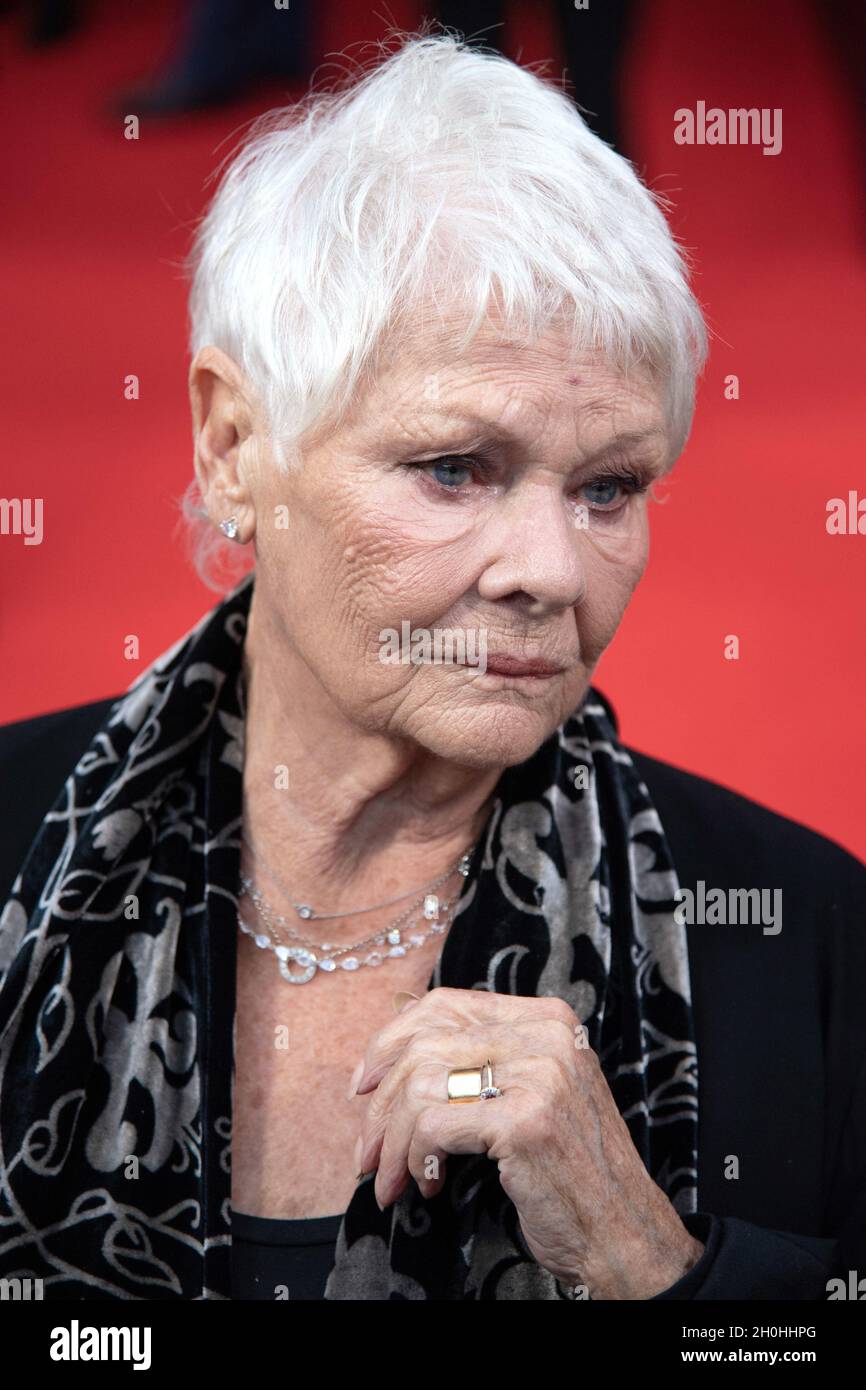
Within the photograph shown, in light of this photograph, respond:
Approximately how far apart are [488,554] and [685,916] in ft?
1.84

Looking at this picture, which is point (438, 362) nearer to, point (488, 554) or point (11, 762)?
point (488, 554)

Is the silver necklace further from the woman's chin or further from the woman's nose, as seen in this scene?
the woman's nose

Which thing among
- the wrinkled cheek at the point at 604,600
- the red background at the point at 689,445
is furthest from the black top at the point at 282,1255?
the red background at the point at 689,445

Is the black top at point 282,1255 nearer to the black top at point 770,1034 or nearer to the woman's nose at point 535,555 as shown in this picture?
the black top at point 770,1034

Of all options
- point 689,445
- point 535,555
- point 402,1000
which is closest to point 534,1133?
point 402,1000

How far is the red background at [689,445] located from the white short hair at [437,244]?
640 mm

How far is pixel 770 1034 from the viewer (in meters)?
1.69

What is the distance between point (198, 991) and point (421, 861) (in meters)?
0.30

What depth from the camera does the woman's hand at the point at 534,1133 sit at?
134 cm

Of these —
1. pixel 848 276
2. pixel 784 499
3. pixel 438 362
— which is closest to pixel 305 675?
pixel 438 362

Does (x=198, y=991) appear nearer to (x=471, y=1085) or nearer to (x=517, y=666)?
(x=471, y=1085)

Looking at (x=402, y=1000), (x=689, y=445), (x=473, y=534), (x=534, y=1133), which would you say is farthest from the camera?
(x=689, y=445)

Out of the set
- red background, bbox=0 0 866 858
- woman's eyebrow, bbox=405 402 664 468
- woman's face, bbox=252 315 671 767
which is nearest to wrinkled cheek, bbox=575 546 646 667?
woman's face, bbox=252 315 671 767

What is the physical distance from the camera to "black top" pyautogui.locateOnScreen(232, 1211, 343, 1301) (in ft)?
4.96
